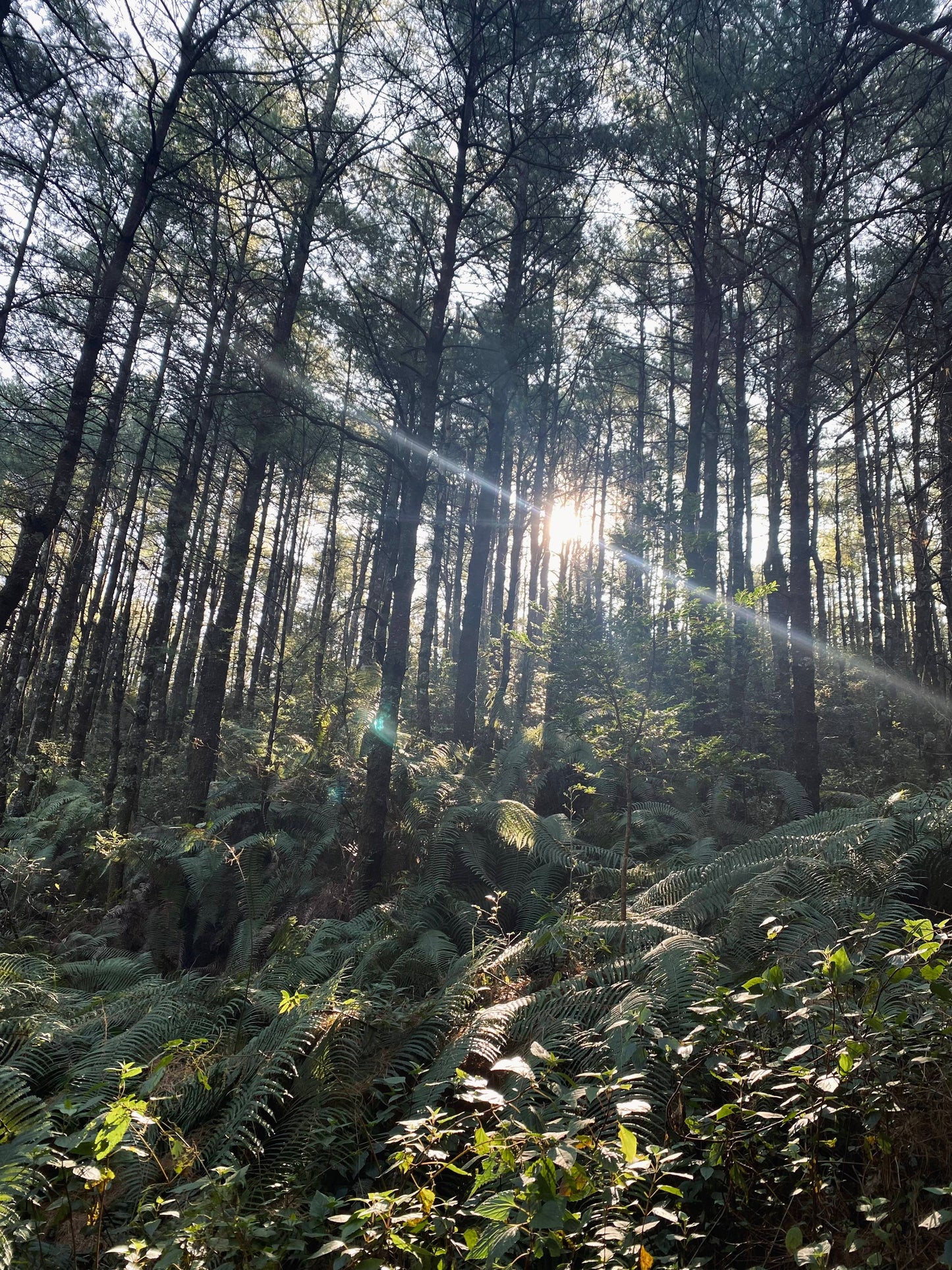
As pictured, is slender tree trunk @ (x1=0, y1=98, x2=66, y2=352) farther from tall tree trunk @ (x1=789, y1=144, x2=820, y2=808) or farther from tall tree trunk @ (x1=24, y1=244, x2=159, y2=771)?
tall tree trunk @ (x1=789, y1=144, x2=820, y2=808)

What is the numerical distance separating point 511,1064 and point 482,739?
984 cm

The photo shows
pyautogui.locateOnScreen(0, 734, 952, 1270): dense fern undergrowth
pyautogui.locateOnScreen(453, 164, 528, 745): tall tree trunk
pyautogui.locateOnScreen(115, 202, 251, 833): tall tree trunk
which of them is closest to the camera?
pyautogui.locateOnScreen(0, 734, 952, 1270): dense fern undergrowth

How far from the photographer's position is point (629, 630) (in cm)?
542

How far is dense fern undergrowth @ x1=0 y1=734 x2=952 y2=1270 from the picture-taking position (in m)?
2.03

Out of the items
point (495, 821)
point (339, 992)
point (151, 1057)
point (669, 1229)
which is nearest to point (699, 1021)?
point (669, 1229)

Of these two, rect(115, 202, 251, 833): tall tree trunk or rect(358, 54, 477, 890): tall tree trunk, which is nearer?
rect(358, 54, 477, 890): tall tree trunk

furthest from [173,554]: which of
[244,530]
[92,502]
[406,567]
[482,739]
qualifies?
[482,739]

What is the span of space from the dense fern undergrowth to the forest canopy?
0.03m

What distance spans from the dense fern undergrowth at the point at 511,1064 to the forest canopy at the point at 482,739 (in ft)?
0.09

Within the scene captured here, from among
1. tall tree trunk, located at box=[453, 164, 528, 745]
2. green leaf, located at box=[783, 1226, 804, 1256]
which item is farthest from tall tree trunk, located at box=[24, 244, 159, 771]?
green leaf, located at box=[783, 1226, 804, 1256]

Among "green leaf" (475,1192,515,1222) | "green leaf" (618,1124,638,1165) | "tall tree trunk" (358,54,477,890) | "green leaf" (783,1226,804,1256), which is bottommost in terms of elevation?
"green leaf" (475,1192,515,1222)

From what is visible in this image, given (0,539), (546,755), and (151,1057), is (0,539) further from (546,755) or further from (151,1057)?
(151,1057)

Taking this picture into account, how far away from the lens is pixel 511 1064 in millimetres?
2412

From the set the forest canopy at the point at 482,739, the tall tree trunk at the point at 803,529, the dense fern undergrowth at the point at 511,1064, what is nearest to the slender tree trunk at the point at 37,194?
the forest canopy at the point at 482,739
